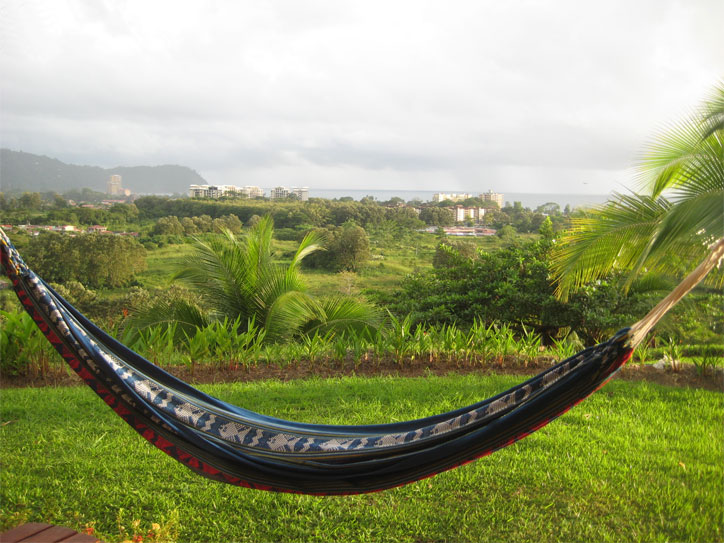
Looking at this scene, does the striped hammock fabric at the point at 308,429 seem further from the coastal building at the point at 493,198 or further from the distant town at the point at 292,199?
the coastal building at the point at 493,198

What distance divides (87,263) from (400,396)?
51.3 feet

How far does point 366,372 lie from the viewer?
3340mm

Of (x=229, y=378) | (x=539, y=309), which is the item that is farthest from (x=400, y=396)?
(x=539, y=309)

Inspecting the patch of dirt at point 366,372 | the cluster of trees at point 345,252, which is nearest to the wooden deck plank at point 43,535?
the patch of dirt at point 366,372

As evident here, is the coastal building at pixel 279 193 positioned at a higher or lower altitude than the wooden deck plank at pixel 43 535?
higher

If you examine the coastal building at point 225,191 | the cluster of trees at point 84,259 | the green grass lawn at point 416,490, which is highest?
the coastal building at point 225,191

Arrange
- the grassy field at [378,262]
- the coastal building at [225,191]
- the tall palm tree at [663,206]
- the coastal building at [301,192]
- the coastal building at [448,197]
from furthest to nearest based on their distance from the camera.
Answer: the coastal building at [301,192] < the coastal building at [225,191] < the coastal building at [448,197] < the grassy field at [378,262] < the tall palm tree at [663,206]

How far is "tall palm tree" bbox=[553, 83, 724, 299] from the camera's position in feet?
9.49

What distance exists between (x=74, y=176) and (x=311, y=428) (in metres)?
25.6

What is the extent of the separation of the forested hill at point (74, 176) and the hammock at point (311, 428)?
18.2 metres

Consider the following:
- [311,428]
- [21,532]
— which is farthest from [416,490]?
[21,532]

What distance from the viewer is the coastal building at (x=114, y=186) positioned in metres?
23.6

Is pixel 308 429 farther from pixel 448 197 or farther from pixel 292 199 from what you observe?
pixel 292 199

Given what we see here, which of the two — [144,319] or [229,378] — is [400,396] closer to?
[229,378]
